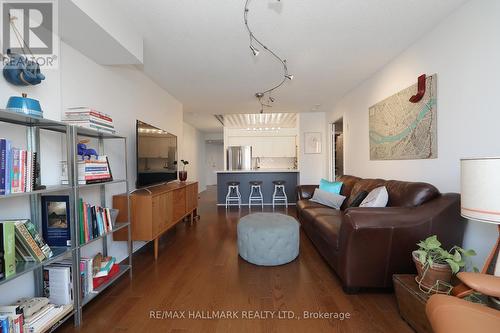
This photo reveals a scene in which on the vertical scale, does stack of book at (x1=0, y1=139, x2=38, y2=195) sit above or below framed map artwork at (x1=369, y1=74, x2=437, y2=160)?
below

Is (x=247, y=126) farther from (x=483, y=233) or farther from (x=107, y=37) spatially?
(x=483, y=233)

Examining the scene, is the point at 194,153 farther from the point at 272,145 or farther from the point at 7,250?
the point at 7,250

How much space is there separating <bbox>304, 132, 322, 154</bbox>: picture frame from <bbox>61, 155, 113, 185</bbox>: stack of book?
16.9 ft

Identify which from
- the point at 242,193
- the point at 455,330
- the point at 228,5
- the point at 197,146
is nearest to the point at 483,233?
the point at 455,330

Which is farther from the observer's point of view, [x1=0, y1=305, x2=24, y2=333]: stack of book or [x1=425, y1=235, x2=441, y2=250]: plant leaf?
[x1=425, y1=235, x2=441, y2=250]: plant leaf

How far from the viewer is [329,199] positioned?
12.0 ft

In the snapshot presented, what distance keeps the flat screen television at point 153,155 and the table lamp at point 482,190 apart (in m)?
3.12

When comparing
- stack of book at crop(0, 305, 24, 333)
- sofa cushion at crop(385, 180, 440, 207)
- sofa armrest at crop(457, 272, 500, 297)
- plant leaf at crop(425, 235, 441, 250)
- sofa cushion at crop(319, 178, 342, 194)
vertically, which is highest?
sofa cushion at crop(385, 180, 440, 207)

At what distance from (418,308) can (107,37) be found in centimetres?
307

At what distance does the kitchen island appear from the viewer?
6.48m

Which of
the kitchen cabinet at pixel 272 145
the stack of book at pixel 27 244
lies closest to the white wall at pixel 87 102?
the stack of book at pixel 27 244

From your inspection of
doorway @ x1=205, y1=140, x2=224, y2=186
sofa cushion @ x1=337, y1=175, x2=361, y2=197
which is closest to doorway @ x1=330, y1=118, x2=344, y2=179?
sofa cushion @ x1=337, y1=175, x2=361, y2=197

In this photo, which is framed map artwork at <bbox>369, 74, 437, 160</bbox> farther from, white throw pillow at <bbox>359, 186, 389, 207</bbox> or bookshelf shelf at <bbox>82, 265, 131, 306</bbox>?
bookshelf shelf at <bbox>82, 265, 131, 306</bbox>

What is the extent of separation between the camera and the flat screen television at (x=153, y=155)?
116 inches
